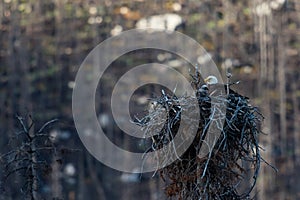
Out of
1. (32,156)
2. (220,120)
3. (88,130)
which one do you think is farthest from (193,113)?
(88,130)

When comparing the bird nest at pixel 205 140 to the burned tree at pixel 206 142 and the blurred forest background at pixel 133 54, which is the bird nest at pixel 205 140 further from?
the blurred forest background at pixel 133 54

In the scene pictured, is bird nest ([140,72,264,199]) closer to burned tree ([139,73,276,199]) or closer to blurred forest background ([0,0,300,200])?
burned tree ([139,73,276,199])

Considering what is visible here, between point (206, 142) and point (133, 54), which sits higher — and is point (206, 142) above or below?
below

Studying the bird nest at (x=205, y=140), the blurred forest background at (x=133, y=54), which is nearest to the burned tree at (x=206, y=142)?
the bird nest at (x=205, y=140)

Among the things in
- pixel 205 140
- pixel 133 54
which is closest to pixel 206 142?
pixel 205 140

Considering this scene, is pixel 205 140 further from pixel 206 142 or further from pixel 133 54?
pixel 133 54

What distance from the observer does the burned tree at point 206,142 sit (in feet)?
19.9

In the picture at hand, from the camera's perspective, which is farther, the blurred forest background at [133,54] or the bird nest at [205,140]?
Result: the blurred forest background at [133,54]

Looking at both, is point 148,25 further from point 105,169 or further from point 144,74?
point 105,169

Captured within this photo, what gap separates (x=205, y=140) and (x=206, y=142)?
0.02m

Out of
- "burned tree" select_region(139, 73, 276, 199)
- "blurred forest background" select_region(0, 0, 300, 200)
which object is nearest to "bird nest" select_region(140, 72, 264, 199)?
"burned tree" select_region(139, 73, 276, 199)

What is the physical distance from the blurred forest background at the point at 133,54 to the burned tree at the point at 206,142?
11216 mm

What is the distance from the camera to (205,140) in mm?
6070

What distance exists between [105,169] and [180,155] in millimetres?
11344
